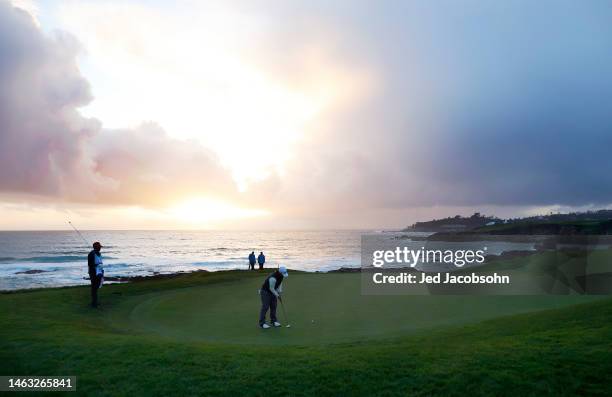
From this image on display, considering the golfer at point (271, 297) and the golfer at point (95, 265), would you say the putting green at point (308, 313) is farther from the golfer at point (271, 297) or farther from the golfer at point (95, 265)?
the golfer at point (95, 265)

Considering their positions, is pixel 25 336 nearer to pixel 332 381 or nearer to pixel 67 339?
pixel 67 339

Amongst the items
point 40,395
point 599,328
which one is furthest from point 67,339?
point 599,328

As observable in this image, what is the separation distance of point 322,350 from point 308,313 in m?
5.85

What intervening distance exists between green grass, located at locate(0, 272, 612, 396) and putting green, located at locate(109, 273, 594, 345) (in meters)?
0.07

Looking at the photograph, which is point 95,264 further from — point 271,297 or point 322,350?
point 322,350

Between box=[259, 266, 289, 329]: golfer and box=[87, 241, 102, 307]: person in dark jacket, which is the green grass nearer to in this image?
box=[259, 266, 289, 329]: golfer

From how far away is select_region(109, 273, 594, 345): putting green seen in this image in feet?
38.9

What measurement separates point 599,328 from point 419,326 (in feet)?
Answer: 15.5

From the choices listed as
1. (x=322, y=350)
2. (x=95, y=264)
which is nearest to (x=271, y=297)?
(x=322, y=350)

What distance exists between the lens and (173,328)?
12945mm

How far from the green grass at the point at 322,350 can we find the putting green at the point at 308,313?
0.23ft

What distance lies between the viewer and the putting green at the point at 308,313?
11.9m

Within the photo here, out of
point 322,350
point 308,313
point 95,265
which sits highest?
point 95,265

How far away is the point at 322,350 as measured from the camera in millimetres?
9102
